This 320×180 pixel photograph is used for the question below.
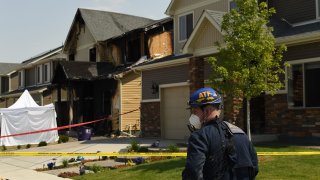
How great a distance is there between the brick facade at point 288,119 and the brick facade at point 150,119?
319 inches

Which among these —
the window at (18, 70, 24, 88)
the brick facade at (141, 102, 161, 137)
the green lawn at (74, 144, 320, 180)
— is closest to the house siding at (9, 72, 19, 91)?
the window at (18, 70, 24, 88)

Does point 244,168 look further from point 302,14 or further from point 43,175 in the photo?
point 302,14

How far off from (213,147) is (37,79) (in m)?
41.9

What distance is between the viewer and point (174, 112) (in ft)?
76.6

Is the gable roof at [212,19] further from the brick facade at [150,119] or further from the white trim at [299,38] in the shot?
the brick facade at [150,119]

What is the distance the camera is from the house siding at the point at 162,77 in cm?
2236

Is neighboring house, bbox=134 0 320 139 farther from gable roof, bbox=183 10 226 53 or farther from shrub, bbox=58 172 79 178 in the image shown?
shrub, bbox=58 172 79 178

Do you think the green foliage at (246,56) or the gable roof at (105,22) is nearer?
the green foliage at (246,56)

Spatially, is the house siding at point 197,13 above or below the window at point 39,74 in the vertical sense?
above

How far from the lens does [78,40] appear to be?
37406 millimetres

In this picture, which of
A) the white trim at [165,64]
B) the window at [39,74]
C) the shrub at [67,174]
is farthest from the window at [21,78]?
the shrub at [67,174]

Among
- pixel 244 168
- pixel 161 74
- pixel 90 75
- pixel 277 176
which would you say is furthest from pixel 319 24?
pixel 90 75

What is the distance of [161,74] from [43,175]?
458 inches

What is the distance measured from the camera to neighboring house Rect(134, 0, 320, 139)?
623 inches
